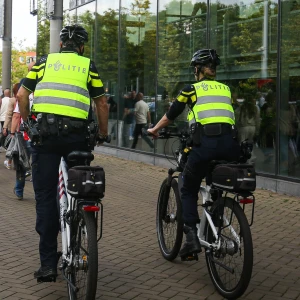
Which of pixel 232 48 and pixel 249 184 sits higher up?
pixel 232 48

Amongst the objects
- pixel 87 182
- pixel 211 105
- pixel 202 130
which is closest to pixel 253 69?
pixel 211 105

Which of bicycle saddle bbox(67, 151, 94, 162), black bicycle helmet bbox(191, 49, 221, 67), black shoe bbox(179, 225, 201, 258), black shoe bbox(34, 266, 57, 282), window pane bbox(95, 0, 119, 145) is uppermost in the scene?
window pane bbox(95, 0, 119, 145)

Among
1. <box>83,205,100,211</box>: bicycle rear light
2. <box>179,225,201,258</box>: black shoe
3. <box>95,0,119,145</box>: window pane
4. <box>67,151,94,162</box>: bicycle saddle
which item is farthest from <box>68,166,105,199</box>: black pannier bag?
<box>95,0,119,145</box>: window pane

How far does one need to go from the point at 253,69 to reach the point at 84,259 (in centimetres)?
874

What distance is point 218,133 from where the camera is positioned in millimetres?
5918

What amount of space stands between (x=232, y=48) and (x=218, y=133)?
8.27m

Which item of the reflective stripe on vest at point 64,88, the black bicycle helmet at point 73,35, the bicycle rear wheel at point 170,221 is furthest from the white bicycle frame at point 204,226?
the black bicycle helmet at point 73,35

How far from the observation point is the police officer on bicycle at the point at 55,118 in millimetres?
5551

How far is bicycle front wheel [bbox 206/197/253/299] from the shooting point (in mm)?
5305

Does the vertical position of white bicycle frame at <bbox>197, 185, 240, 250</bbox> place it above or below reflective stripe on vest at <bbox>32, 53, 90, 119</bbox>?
below

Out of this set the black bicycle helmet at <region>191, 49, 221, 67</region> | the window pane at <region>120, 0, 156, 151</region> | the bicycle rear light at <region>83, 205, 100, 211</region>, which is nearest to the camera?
the bicycle rear light at <region>83, 205, 100, 211</region>

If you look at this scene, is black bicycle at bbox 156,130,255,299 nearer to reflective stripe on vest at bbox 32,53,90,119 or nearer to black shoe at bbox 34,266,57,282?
reflective stripe on vest at bbox 32,53,90,119

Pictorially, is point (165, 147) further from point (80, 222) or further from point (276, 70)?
point (80, 222)

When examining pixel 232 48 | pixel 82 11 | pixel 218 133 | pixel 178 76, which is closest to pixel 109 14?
pixel 82 11
